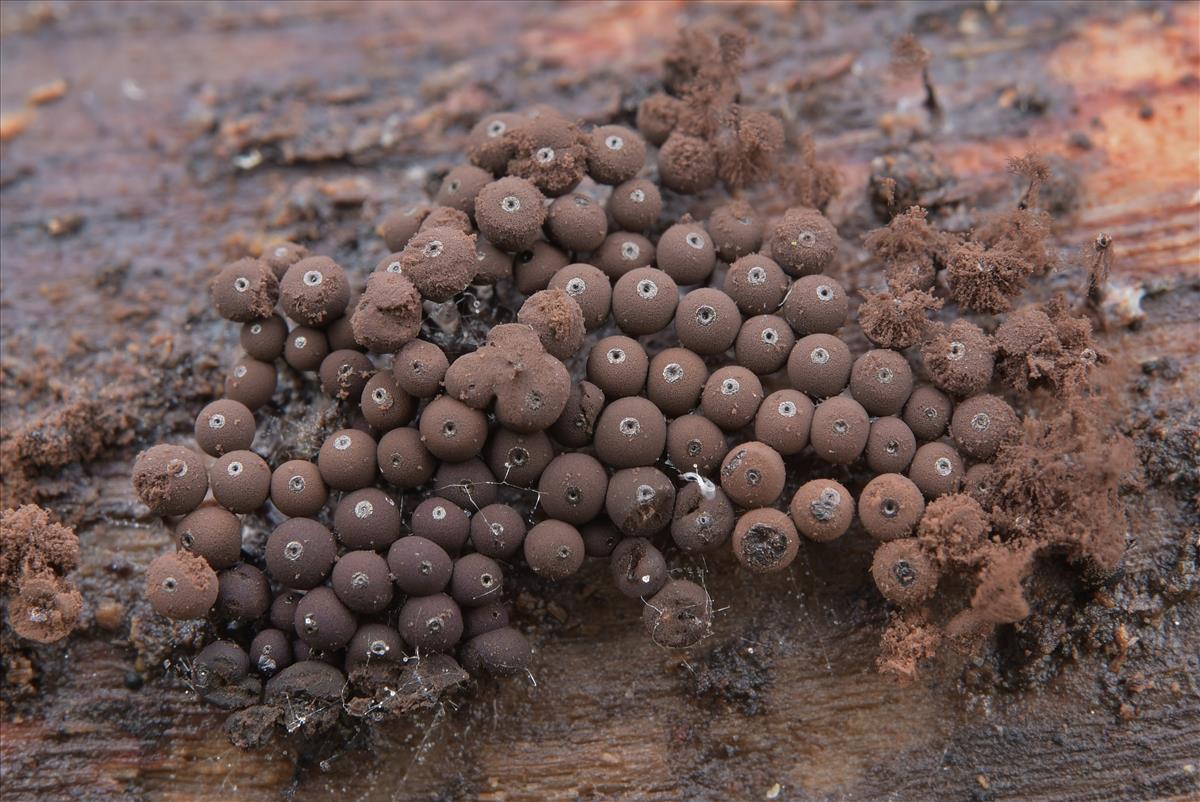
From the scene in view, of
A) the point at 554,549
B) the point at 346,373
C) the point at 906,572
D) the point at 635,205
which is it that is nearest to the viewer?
the point at 906,572

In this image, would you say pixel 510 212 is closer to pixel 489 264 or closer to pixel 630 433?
pixel 489 264

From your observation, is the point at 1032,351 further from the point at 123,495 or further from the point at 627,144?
the point at 123,495

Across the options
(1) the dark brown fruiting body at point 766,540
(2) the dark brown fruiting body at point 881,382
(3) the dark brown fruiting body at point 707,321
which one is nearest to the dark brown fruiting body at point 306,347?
(3) the dark brown fruiting body at point 707,321

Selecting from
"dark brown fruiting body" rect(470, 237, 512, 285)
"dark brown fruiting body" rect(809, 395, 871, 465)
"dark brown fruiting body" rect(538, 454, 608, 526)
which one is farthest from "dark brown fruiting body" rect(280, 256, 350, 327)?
"dark brown fruiting body" rect(809, 395, 871, 465)

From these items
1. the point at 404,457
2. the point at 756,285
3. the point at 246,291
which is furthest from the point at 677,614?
the point at 246,291

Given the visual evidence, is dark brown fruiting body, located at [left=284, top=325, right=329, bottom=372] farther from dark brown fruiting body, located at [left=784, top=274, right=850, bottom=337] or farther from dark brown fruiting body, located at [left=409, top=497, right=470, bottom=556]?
dark brown fruiting body, located at [left=784, top=274, right=850, bottom=337]

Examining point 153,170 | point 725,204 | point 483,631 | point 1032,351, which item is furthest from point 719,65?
point 153,170

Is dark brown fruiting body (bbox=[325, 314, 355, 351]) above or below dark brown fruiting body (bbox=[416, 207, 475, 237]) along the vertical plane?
below
